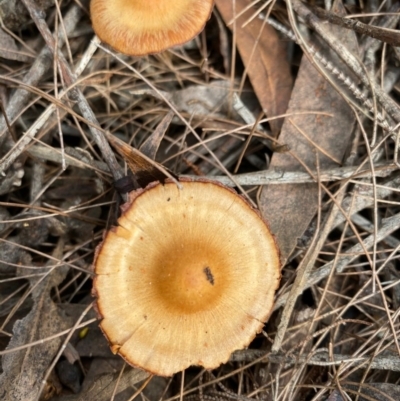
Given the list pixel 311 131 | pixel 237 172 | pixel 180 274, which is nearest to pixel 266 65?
pixel 311 131

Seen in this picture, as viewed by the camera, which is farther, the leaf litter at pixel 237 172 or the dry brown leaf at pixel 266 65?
the dry brown leaf at pixel 266 65

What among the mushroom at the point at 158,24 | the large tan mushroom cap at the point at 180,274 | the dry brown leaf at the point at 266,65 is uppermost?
the mushroom at the point at 158,24

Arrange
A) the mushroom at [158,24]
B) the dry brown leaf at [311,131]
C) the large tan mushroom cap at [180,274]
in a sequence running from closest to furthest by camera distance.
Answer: the large tan mushroom cap at [180,274], the mushroom at [158,24], the dry brown leaf at [311,131]

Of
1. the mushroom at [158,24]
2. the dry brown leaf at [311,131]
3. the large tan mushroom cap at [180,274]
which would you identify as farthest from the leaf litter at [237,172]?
the large tan mushroom cap at [180,274]

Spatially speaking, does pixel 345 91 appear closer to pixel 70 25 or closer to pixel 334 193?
pixel 334 193

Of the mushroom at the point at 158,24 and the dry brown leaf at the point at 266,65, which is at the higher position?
the mushroom at the point at 158,24

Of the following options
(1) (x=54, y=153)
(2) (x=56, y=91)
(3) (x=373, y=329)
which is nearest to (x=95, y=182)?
(1) (x=54, y=153)

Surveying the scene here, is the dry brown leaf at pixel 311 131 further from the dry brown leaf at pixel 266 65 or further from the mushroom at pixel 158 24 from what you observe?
the mushroom at pixel 158 24
